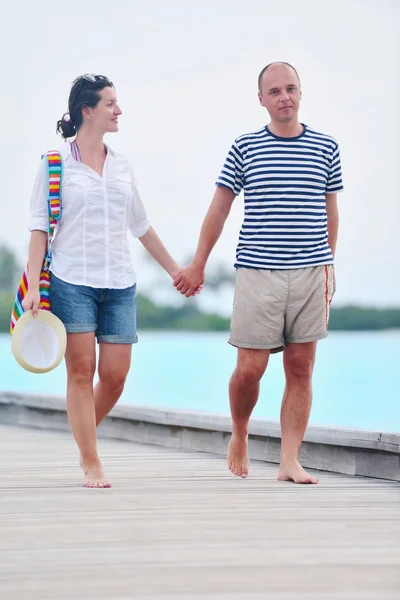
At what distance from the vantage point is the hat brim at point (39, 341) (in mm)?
4625

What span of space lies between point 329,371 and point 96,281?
5928 centimetres

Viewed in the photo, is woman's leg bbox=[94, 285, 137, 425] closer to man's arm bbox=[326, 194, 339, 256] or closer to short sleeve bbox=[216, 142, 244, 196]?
short sleeve bbox=[216, 142, 244, 196]

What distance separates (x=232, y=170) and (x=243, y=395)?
934 mm

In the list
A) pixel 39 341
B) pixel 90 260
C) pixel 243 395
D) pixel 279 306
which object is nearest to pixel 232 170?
pixel 279 306

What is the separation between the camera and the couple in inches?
187

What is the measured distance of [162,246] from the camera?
5.14 m

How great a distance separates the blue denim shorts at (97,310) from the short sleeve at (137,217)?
300 mm

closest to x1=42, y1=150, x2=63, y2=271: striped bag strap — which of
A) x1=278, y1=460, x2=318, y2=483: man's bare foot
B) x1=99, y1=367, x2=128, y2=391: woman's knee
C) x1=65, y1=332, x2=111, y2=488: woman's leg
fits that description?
x1=65, y1=332, x2=111, y2=488: woman's leg

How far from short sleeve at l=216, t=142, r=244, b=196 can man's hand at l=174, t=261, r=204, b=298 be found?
0.37 metres

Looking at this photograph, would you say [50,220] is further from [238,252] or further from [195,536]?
[195,536]

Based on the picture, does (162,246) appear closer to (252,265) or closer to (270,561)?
(252,265)

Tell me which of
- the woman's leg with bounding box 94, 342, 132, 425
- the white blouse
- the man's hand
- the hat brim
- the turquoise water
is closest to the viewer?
the hat brim

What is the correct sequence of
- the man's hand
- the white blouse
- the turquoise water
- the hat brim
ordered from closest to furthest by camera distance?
the hat brim < the white blouse < the man's hand < the turquoise water

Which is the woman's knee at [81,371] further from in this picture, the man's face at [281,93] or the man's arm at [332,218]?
the man's face at [281,93]
